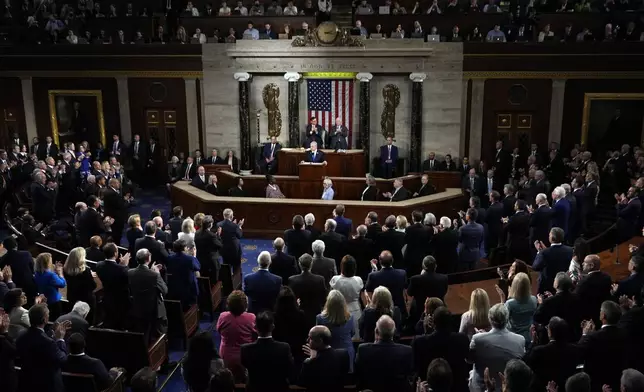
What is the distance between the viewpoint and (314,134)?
18094mm

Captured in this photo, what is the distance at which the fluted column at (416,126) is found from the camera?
706 inches

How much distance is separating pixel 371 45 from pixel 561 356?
1336 cm

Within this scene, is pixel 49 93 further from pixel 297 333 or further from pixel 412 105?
pixel 297 333

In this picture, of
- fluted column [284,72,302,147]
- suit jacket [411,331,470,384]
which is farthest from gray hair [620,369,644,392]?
fluted column [284,72,302,147]

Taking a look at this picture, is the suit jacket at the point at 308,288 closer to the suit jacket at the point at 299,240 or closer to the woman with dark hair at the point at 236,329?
the woman with dark hair at the point at 236,329

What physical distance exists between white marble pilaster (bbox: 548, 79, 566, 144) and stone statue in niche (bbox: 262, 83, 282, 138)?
25.1 feet

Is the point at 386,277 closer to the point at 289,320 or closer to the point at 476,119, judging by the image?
the point at 289,320

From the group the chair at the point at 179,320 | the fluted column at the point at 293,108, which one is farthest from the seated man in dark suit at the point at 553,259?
the fluted column at the point at 293,108

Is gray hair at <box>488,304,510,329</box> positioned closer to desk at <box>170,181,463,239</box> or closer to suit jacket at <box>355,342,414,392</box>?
suit jacket at <box>355,342,414,392</box>

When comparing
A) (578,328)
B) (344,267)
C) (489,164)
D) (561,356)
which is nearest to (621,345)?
(561,356)

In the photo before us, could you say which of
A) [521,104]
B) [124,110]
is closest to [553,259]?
[521,104]

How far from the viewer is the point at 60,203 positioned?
15.6 metres

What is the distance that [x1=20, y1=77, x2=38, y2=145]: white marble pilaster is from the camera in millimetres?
19906

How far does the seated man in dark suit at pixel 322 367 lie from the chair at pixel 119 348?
2.48 meters
